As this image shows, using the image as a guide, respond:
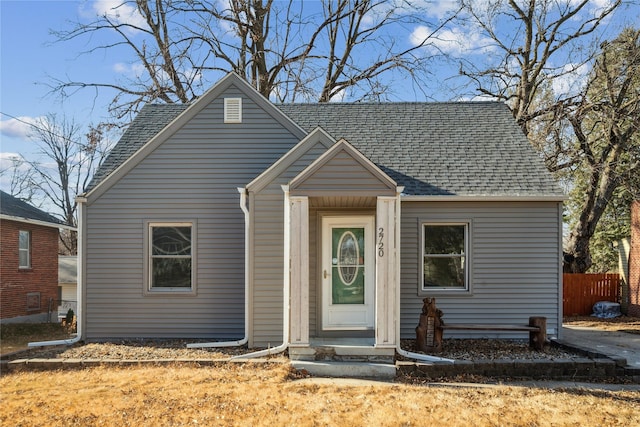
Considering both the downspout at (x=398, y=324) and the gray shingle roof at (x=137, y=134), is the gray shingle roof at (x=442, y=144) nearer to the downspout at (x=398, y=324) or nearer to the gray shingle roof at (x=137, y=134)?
the downspout at (x=398, y=324)

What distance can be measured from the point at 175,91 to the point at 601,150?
1756cm

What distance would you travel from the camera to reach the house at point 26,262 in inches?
618

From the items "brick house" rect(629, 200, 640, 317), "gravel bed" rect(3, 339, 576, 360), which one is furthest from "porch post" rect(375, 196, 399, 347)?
"brick house" rect(629, 200, 640, 317)

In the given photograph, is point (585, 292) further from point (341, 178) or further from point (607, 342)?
point (341, 178)

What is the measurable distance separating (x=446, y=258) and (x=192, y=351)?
5.51 meters

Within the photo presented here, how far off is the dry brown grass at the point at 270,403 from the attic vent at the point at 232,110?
17.4 ft

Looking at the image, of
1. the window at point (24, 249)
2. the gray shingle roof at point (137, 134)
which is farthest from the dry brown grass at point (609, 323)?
the window at point (24, 249)

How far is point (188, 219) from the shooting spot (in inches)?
409

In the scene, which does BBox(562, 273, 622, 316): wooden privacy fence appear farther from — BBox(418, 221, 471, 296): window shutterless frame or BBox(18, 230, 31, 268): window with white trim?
BBox(18, 230, 31, 268): window with white trim

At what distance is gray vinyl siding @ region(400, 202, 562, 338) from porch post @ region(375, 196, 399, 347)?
2.40 m

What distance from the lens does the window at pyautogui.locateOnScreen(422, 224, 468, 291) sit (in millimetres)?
10516

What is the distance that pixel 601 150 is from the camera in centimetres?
1914

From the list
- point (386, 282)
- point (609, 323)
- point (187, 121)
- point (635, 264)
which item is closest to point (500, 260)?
point (386, 282)

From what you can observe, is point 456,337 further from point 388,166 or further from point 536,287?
point 388,166
